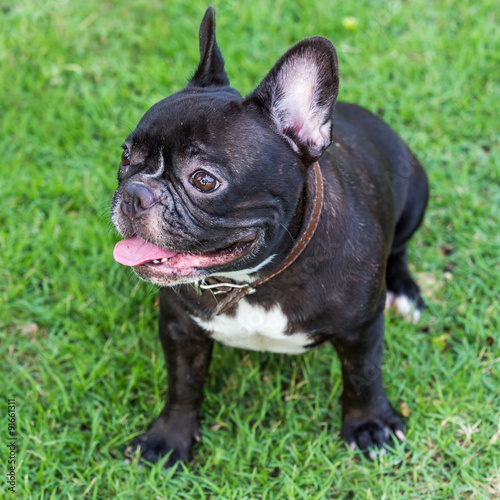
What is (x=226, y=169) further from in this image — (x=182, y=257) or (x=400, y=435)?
(x=400, y=435)

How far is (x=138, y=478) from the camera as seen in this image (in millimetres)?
3271

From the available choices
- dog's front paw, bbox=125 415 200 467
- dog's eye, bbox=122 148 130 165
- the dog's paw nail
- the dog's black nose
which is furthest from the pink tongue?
the dog's paw nail

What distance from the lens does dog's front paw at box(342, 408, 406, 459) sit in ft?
11.0

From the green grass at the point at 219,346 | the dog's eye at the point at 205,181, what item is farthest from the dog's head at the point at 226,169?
the green grass at the point at 219,346

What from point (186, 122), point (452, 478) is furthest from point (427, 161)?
point (186, 122)

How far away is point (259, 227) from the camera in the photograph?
251 centimetres

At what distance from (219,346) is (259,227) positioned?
1.42 metres

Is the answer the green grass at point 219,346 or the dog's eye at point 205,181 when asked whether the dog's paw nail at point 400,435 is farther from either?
the dog's eye at point 205,181

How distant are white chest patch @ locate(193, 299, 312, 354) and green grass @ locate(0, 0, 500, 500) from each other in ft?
1.97

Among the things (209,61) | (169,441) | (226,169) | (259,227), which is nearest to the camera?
(226,169)

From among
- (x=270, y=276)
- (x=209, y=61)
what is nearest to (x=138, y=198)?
(x=270, y=276)

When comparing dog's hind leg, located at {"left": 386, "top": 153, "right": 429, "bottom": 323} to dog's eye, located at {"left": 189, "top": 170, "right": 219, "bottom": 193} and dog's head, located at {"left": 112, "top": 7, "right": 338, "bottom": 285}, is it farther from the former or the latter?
dog's eye, located at {"left": 189, "top": 170, "right": 219, "bottom": 193}

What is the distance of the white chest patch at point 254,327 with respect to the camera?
113 inches

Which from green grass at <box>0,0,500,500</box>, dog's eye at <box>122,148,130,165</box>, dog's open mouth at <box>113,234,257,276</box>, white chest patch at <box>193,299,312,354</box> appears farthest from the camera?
green grass at <box>0,0,500,500</box>
